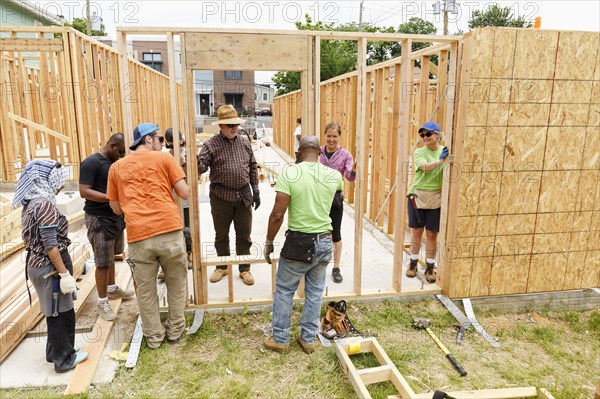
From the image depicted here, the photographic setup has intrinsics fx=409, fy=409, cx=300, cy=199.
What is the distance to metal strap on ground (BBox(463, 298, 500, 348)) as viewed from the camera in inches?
159

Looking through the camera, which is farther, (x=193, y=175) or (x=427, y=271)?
(x=427, y=271)

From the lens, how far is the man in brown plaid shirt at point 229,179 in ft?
14.4

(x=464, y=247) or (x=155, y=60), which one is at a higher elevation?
(x=155, y=60)

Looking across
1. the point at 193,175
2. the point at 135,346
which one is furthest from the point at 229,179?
the point at 135,346

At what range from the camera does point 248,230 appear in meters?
4.83

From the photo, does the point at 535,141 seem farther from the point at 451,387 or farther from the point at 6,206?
the point at 6,206

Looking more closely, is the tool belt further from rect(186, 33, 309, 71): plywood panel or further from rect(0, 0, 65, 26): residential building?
rect(0, 0, 65, 26): residential building

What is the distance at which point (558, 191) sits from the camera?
14.7 ft

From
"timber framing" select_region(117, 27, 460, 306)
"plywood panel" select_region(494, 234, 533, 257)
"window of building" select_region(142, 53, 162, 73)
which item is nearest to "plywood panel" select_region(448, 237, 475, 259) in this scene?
"plywood panel" select_region(494, 234, 533, 257)

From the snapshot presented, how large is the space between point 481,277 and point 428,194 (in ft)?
3.60

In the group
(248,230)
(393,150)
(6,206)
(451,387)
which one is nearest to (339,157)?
(248,230)

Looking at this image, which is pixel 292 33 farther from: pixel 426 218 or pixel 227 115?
pixel 426 218

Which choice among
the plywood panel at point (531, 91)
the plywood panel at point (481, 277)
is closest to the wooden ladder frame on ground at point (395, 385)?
the plywood panel at point (481, 277)

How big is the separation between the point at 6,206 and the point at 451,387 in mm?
6113
